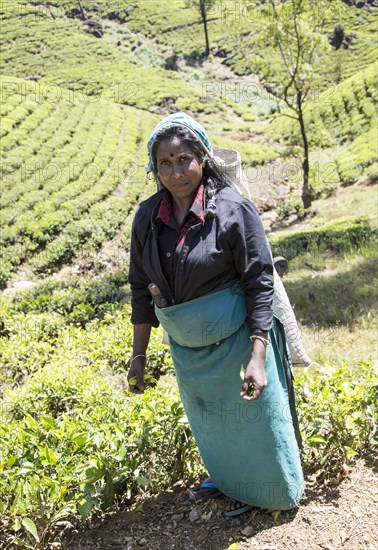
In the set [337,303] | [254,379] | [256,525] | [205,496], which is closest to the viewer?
[254,379]

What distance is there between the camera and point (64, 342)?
5.47 m

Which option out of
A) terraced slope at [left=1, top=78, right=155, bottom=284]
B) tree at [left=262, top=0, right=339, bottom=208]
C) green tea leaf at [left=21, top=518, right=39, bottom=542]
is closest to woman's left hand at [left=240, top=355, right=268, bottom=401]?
green tea leaf at [left=21, top=518, right=39, bottom=542]

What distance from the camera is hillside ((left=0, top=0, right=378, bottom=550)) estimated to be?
7.83 feet

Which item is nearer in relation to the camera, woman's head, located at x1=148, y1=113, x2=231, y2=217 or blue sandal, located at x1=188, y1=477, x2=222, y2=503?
woman's head, located at x1=148, y1=113, x2=231, y2=217

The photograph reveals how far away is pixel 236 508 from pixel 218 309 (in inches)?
42.1

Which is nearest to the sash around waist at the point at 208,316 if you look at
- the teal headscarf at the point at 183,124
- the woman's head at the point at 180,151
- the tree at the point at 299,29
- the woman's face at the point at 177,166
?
the woman's head at the point at 180,151

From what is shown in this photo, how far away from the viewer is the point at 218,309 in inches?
79.8

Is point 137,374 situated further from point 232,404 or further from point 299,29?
point 299,29

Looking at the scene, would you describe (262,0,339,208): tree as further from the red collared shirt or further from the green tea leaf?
the green tea leaf

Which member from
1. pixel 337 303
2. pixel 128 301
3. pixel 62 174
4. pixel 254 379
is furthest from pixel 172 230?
pixel 62 174

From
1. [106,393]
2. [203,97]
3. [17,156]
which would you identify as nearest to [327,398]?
[106,393]

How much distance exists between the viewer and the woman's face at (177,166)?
2023mm

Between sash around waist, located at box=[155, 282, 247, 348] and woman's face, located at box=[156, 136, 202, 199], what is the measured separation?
44 centimetres

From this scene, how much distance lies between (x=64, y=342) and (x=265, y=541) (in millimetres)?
3640
